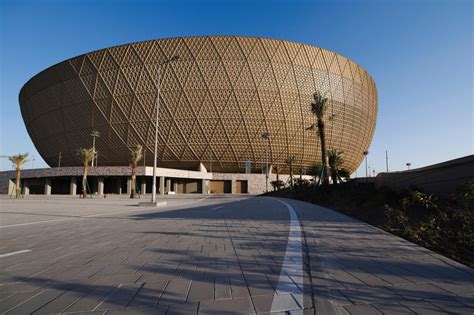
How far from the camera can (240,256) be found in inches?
171

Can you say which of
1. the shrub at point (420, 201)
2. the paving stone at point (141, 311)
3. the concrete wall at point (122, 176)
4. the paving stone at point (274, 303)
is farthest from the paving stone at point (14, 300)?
Result: the concrete wall at point (122, 176)

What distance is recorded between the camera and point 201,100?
188 ft

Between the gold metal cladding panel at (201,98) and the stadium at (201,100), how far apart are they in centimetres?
21

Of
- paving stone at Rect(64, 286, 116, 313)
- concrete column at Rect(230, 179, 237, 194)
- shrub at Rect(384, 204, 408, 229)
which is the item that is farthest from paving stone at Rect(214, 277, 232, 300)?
concrete column at Rect(230, 179, 237, 194)

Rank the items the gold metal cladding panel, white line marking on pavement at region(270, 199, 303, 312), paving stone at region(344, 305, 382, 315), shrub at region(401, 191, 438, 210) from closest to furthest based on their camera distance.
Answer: paving stone at region(344, 305, 382, 315) < white line marking on pavement at region(270, 199, 303, 312) < shrub at region(401, 191, 438, 210) < the gold metal cladding panel

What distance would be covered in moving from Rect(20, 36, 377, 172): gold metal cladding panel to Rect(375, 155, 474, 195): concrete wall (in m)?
48.3

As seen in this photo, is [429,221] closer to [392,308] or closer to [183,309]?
[392,308]

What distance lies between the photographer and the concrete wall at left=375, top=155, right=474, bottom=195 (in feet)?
26.5

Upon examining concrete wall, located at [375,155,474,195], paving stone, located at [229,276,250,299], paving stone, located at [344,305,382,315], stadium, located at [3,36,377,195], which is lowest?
paving stone, located at [229,276,250,299]

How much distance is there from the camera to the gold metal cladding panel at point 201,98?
186 feet

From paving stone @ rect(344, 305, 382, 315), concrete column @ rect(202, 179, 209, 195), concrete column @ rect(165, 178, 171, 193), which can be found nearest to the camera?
paving stone @ rect(344, 305, 382, 315)

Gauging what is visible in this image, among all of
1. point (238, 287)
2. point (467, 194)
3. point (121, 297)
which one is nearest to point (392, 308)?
point (238, 287)

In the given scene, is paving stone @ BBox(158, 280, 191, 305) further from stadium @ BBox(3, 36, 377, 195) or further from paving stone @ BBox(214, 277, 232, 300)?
stadium @ BBox(3, 36, 377, 195)

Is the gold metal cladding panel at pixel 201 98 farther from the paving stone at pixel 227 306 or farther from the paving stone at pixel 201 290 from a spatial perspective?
the paving stone at pixel 227 306
